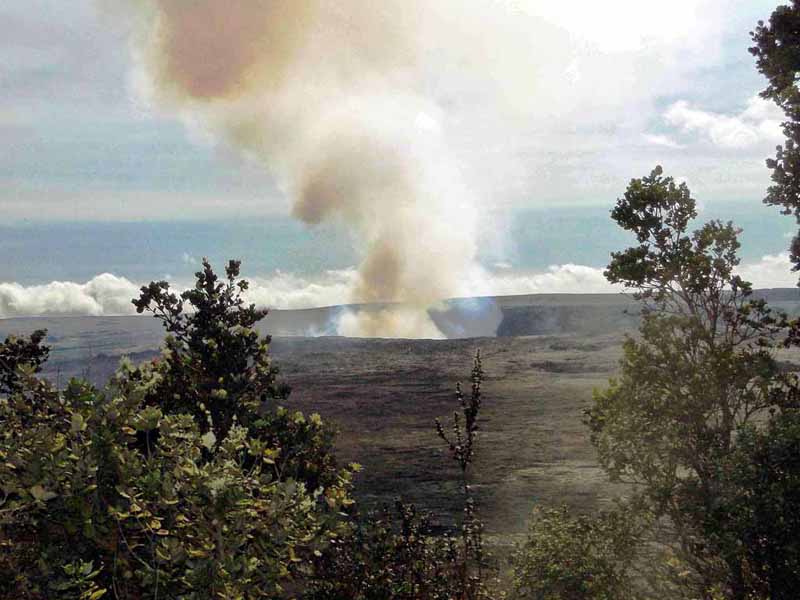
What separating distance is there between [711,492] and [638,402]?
5.42 feet

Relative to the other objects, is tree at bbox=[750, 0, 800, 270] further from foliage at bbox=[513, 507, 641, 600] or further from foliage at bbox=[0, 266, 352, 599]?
foliage at bbox=[0, 266, 352, 599]

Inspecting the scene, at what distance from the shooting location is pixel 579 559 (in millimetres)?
10914

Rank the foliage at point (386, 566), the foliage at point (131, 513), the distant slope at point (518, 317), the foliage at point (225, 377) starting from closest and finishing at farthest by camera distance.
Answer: the foliage at point (131, 513)
the foliage at point (386, 566)
the foliage at point (225, 377)
the distant slope at point (518, 317)

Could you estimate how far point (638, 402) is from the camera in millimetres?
11094

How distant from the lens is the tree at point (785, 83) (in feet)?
36.2

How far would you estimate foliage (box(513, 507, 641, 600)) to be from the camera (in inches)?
423

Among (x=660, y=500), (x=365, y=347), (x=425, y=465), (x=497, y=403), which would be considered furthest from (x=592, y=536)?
(x=365, y=347)

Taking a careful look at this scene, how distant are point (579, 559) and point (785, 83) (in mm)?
8189

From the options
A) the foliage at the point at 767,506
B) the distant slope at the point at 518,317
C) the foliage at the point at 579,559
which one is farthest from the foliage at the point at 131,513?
the distant slope at the point at 518,317

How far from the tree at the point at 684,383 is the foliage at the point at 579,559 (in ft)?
2.53

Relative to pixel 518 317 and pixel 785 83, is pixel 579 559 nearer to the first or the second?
pixel 785 83

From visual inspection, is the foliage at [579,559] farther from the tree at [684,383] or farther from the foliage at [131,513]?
the foliage at [131,513]

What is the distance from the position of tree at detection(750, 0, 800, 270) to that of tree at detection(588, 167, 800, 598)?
944 millimetres

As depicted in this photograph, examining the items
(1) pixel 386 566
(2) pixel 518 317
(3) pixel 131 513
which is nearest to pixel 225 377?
(1) pixel 386 566
